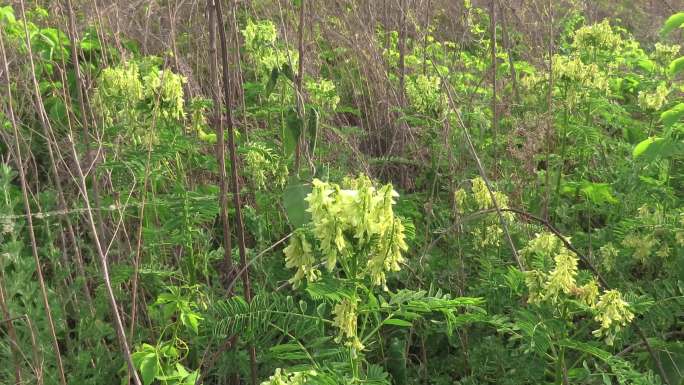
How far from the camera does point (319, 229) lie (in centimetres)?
126

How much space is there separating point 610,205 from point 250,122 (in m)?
1.87

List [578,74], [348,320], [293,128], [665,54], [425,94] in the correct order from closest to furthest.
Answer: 1. [348,320]
2. [293,128]
3. [578,74]
4. [425,94]
5. [665,54]

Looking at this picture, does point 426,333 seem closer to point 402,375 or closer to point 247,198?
point 402,375

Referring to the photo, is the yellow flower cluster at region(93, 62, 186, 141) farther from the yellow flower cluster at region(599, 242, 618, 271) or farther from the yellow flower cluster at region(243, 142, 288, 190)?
the yellow flower cluster at region(599, 242, 618, 271)

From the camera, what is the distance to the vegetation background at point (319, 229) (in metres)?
1.50

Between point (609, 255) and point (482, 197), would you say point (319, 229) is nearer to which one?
point (482, 197)

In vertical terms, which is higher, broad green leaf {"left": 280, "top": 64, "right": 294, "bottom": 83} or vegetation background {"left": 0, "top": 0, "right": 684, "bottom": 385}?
broad green leaf {"left": 280, "top": 64, "right": 294, "bottom": 83}

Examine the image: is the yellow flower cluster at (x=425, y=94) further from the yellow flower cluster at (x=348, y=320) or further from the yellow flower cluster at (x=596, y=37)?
the yellow flower cluster at (x=348, y=320)

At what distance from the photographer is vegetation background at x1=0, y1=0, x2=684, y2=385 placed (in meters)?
1.50

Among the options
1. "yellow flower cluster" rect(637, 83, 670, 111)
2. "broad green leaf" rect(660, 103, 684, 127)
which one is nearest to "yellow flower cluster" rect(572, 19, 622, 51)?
"yellow flower cluster" rect(637, 83, 670, 111)

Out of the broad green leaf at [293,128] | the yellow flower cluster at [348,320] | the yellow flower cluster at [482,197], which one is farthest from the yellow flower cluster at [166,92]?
the yellow flower cluster at [482,197]

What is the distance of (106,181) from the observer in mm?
2826

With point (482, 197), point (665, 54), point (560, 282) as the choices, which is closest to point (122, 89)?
point (482, 197)

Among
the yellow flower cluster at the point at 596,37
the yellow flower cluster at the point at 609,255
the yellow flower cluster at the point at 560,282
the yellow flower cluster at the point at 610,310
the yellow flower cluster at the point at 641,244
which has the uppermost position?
the yellow flower cluster at the point at 596,37
